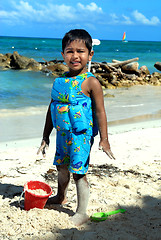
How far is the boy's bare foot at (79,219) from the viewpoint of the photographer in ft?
9.11

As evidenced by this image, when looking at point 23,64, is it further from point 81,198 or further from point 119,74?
point 81,198

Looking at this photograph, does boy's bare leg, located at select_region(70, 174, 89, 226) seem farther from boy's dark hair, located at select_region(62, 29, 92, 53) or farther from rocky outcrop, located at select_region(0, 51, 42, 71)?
rocky outcrop, located at select_region(0, 51, 42, 71)

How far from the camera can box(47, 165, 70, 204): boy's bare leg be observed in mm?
2945

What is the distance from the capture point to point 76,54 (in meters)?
2.72

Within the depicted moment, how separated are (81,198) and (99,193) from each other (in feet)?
2.20

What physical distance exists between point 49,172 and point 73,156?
145 centimetres

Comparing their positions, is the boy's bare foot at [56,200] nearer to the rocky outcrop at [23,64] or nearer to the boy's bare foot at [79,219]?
the boy's bare foot at [79,219]

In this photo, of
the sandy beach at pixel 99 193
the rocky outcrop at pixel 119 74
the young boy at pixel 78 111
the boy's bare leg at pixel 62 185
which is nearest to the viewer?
the sandy beach at pixel 99 193

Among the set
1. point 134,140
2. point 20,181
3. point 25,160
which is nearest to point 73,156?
point 20,181

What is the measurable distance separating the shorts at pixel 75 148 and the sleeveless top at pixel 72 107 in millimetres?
49

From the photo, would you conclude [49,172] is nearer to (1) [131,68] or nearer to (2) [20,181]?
(2) [20,181]

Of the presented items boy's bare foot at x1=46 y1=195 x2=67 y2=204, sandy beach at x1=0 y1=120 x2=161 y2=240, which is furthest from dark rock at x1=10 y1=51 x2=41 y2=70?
boy's bare foot at x1=46 y1=195 x2=67 y2=204

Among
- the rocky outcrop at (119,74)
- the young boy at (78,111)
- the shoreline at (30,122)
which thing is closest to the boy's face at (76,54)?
the young boy at (78,111)

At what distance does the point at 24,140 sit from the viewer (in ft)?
20.0
